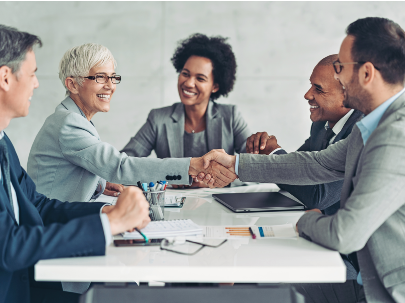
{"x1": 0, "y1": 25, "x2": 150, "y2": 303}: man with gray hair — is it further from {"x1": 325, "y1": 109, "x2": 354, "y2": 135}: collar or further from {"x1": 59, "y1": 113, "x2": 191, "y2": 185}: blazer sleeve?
{"x1": 325, "y1": 109, "x2": 354, "y2": 135}: collar

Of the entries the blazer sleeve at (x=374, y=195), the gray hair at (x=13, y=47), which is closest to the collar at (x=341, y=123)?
the blazer sleeve at (x=374, y=195)

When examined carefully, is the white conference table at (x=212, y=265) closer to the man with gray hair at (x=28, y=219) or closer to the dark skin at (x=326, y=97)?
the man with gray hair at (x=28, y=219)

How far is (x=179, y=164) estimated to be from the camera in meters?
1.98

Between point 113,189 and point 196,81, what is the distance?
1.31 metres

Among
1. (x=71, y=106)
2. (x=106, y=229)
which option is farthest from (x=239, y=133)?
(x=106, y=229)

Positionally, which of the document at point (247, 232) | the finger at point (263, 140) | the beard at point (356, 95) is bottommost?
the document at point (247, 232)

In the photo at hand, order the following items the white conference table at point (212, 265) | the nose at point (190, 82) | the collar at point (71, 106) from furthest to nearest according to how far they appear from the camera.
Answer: the nose at point (190, 82) → the collar at point (71, 106) → the white conference table at point (212, 265)

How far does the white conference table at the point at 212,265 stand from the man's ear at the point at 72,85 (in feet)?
3.76

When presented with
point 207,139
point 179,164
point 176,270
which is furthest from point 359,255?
point 207,139

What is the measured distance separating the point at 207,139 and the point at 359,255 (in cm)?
197

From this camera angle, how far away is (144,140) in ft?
10.3

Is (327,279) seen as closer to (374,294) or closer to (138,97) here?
(374,294)

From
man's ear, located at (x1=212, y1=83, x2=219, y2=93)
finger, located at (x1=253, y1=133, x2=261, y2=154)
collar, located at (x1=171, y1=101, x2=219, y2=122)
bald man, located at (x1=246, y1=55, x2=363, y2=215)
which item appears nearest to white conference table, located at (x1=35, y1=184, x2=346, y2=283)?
bald man, located at (x1=246, y1=55, x2=363, y2=215)

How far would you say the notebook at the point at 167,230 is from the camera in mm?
1302
